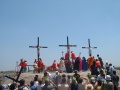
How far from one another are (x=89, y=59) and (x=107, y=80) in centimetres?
1076

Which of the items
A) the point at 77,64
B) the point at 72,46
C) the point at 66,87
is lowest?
the point at 66,87

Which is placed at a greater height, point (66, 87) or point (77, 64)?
point (77, 64)

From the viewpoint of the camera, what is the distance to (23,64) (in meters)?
25.7

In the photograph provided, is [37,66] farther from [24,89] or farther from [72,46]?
[24,89]

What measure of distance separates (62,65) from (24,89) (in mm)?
14028

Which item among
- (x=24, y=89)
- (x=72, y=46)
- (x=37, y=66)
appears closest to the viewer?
(x=24, y=89)

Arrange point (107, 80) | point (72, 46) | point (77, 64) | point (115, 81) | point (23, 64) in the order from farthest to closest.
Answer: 1. point (72, 46)
2. point (23, 64)
3. point (77, 64)
4. point (115, 81)
5. point (107, 80)

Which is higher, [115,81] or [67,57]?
[67,57]

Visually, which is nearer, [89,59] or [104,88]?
[104,88]

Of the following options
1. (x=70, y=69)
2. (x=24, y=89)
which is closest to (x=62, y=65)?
(x=70, y=69)

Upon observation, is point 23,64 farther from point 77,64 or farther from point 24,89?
point 24,89

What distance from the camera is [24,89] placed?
10133 millimetres

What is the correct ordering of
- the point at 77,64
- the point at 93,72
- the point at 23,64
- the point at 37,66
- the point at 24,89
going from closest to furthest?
the point at 24,89, the point at 93,72, the point at 77,64, the point at 23,64, the point at 37,66

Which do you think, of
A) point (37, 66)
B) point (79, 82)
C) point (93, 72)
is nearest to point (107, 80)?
point (79, 82)
